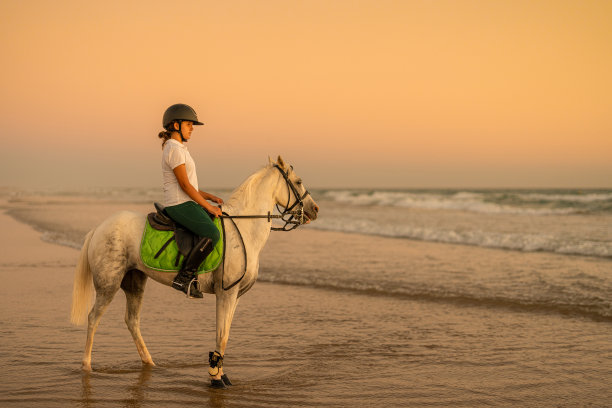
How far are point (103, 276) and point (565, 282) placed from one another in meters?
8.20

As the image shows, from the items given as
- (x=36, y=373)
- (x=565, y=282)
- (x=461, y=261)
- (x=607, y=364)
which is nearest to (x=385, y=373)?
(x=607, y=364)

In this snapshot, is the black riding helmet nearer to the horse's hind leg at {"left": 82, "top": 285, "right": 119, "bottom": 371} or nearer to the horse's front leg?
the horse's front leg

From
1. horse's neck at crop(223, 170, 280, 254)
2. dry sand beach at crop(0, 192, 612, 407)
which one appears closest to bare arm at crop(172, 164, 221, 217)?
horse's neck at crop(223, 170, 280, 254)

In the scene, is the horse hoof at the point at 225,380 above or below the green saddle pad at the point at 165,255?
below

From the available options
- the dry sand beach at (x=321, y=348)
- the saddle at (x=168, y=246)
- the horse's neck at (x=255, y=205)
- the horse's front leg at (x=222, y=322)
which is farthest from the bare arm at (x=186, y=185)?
the dry sand beach at (x=321, y=348)

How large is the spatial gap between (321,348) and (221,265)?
6.04 ft

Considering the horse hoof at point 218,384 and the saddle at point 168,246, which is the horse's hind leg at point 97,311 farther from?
the horse hoof at point 218,384

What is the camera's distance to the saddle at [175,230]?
16.1 ft

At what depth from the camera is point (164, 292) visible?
942 cm

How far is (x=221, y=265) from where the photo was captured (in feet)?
16.4

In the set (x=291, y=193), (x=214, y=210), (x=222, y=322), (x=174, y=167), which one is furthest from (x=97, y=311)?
(x=291, y=193)

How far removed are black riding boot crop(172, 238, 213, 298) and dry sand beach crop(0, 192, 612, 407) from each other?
0.85 meters

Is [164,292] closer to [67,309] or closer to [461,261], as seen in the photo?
[67,309]

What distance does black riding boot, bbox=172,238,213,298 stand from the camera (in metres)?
4.84
